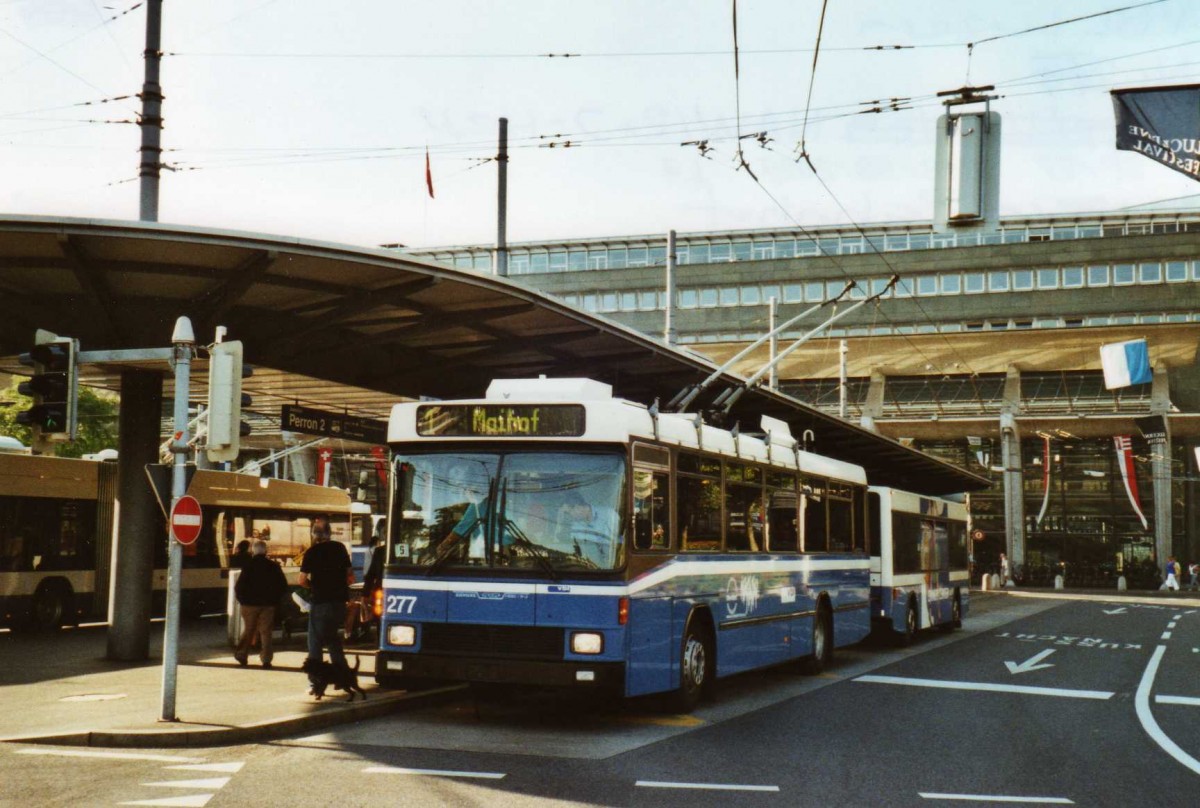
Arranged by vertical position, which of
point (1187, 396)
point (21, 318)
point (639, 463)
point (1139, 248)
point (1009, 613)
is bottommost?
point (1009, 613)

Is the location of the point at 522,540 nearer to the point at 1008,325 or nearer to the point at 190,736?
the point at 190,736

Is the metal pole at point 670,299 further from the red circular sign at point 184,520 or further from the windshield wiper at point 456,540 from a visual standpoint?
the red circular sign at point 184,520

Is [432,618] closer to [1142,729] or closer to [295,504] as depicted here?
[1142,729]

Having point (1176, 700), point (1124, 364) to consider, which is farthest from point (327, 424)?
point (1124, 364)

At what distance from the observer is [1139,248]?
63000 mm

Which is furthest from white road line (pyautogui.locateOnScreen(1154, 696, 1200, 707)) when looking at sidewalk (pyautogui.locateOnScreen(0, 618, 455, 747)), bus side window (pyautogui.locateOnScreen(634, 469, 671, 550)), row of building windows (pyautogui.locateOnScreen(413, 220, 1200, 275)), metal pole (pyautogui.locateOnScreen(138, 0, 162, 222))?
row of building windows (pyautogui.locateOnScreen(413, 220, 1200, 275))

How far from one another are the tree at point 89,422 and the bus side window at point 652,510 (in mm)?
32058

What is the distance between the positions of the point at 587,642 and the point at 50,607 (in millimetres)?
15348

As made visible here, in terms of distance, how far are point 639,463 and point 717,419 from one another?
6797mm

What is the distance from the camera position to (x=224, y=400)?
35.1 feet

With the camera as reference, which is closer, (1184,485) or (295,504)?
(295,504)

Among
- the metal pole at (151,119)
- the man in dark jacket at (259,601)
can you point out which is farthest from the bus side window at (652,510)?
the metal pole at (151,119)

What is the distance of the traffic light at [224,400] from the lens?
10625mm

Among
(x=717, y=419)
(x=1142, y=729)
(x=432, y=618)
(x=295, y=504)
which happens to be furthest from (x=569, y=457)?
(x=295, y=504)
